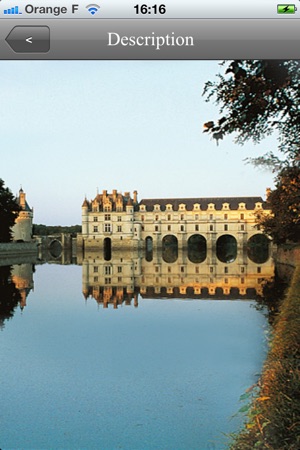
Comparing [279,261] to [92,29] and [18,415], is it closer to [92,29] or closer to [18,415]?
[18,415]

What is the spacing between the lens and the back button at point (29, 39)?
1.83 meters

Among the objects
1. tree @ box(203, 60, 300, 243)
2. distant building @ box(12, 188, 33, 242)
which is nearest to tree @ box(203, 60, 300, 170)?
tree @ box(203, 60, 300, 243)

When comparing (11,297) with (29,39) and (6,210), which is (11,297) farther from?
(6,210)

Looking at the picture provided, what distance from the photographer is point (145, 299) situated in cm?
1160

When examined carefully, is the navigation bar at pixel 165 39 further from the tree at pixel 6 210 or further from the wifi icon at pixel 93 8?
the tree at pixel 6 210

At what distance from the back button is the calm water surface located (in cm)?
248

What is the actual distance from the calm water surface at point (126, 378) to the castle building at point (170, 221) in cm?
3800

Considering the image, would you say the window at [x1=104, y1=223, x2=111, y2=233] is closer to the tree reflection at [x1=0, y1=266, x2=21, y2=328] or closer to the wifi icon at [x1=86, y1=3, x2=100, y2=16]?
the tree reflection at [x1=0, y1=266, x2=21, y2=328]

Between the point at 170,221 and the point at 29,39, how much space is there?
155 ft

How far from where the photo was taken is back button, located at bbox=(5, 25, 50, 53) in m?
1.83

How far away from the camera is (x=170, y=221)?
48.9 meters

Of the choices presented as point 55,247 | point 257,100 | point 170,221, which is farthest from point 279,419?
point 55,247

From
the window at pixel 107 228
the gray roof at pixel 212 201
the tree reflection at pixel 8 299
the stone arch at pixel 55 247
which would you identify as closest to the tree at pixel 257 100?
the tree reflection at pixel 8 299

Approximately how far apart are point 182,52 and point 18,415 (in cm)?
337
